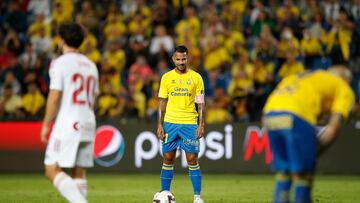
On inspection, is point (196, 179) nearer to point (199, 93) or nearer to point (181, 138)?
point (181, 138)

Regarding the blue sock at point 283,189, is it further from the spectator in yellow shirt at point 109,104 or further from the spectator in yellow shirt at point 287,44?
the spectator in yellow shirt at point 287,44

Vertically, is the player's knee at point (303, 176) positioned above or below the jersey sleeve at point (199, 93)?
below

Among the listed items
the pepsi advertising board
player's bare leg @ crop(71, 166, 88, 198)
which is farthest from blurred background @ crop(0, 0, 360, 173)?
player's bare leg @ crop(71, 166, 88, 198)

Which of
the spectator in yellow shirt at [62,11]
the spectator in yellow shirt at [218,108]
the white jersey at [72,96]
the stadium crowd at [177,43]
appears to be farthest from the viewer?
the spectator in yellow shirt at [62,11]

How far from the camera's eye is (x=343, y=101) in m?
7.94

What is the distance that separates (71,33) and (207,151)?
10.6m

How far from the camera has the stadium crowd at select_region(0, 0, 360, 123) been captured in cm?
2050

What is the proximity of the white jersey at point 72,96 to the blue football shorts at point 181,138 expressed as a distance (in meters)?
3.30

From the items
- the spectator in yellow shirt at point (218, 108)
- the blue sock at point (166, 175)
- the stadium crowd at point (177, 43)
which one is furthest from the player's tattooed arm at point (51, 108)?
the spectator in yellow shirt at point (218, 108)

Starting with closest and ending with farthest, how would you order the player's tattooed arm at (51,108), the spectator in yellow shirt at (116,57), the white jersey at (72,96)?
the player's tattooed arm at (51,108)
the white jersey at (72,96)
the spectator in yellow shirt at (116,57)

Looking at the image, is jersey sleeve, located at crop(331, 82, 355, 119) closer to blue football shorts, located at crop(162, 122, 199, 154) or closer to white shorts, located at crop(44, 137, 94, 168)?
white shorts, located at crop(44, 137, 94, 168)

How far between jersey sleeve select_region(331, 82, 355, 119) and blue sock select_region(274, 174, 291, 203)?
848 millimetres

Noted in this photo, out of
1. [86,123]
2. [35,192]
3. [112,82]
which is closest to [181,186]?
[35,192]

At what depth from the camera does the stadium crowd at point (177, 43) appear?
67.3ft
